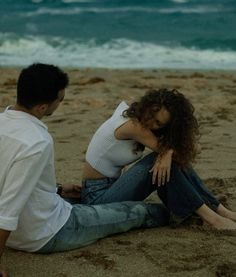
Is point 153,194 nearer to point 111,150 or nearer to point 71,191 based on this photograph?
point 71,191

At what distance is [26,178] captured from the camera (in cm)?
273

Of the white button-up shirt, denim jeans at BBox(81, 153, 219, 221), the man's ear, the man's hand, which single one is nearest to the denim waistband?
denim jeans at BBox(81, 153, 219, 221)

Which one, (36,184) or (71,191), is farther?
(71,191)

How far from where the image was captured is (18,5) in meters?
24.2

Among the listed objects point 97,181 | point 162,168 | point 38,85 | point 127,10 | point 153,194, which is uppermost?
point 38,85

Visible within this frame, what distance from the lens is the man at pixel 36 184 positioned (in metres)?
2.73

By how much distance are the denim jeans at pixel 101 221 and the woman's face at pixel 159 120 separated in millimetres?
474

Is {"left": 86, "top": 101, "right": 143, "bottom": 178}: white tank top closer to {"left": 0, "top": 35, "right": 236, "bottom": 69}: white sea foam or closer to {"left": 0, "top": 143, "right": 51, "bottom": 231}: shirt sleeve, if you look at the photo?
{"left": 0, "top": 143, "right": 51, "bottom": 231}: shirt sleeve

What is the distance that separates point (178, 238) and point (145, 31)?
1595 cm

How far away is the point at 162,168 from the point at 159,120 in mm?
305

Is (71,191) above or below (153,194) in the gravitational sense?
above

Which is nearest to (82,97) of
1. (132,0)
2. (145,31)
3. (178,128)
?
(178,128)

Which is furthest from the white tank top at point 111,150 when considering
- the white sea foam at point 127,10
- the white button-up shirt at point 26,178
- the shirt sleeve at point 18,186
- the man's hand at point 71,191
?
the white sea foam at point 127,10

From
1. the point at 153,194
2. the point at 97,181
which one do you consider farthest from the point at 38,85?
the point at 153,194
